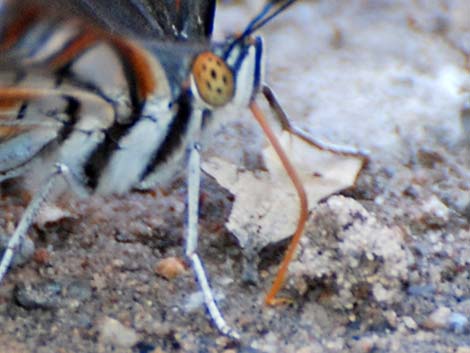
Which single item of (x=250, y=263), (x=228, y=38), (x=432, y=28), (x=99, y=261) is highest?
(x=228, y=38)

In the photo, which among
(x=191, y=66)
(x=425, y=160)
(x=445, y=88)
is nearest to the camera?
(x=191, y=66)

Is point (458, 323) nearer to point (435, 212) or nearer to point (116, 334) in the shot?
point (435, 212)

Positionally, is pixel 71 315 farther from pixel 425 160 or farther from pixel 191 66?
pixel 425 160

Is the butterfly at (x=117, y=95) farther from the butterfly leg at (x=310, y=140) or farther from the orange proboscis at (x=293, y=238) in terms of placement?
the butterfly leg at (x=310, y=140)

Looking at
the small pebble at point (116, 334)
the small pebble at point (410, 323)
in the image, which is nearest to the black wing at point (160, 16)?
the small pebble at point (116, 334)

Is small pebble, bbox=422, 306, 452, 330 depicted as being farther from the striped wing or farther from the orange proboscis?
the striped wing

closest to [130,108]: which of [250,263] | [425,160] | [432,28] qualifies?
[250,263]

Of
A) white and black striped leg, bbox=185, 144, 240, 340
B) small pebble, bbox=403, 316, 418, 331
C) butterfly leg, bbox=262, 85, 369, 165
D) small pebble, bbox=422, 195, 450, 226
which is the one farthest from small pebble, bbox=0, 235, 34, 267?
small pebble, bbox=422, 195, 450, 226
